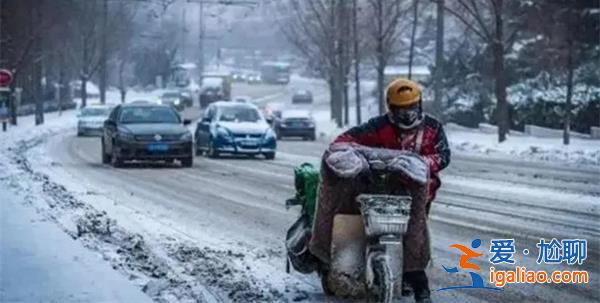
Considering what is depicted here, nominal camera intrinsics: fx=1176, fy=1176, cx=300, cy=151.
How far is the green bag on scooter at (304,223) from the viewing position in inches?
377

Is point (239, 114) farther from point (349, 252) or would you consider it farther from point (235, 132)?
point (349, 252)

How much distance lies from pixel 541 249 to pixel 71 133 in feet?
153

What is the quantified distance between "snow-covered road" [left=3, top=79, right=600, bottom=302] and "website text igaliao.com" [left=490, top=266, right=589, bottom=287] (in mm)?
134

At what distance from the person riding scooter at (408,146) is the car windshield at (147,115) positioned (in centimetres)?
2085

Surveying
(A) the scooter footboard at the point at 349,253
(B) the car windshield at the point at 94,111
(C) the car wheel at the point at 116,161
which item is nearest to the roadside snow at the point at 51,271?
(A) the scooter footboard at the point at 349,253

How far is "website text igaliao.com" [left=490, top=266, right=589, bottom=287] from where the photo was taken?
415 inches

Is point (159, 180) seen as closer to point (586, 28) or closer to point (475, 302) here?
point (475, 302)

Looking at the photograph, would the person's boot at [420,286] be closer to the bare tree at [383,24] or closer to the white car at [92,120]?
the bare tree at [383,24]

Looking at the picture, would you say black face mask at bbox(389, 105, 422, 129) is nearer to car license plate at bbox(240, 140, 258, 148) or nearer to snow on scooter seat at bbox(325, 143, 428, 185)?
snow on scooter seat at bbox(325, 143, 428, 185)

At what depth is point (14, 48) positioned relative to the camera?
48.1 meters

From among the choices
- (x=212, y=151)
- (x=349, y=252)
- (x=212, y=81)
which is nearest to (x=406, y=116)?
(x=349, y=252)

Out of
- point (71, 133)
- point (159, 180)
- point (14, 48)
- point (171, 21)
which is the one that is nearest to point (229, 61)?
point (171, 21)

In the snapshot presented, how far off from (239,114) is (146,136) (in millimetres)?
6508

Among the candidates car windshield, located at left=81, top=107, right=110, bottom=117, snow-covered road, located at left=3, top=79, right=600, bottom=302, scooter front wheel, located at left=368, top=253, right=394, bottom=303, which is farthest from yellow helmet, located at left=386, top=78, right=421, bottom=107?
car windshield, located at left=81, top=107, right=110, bottom=117
